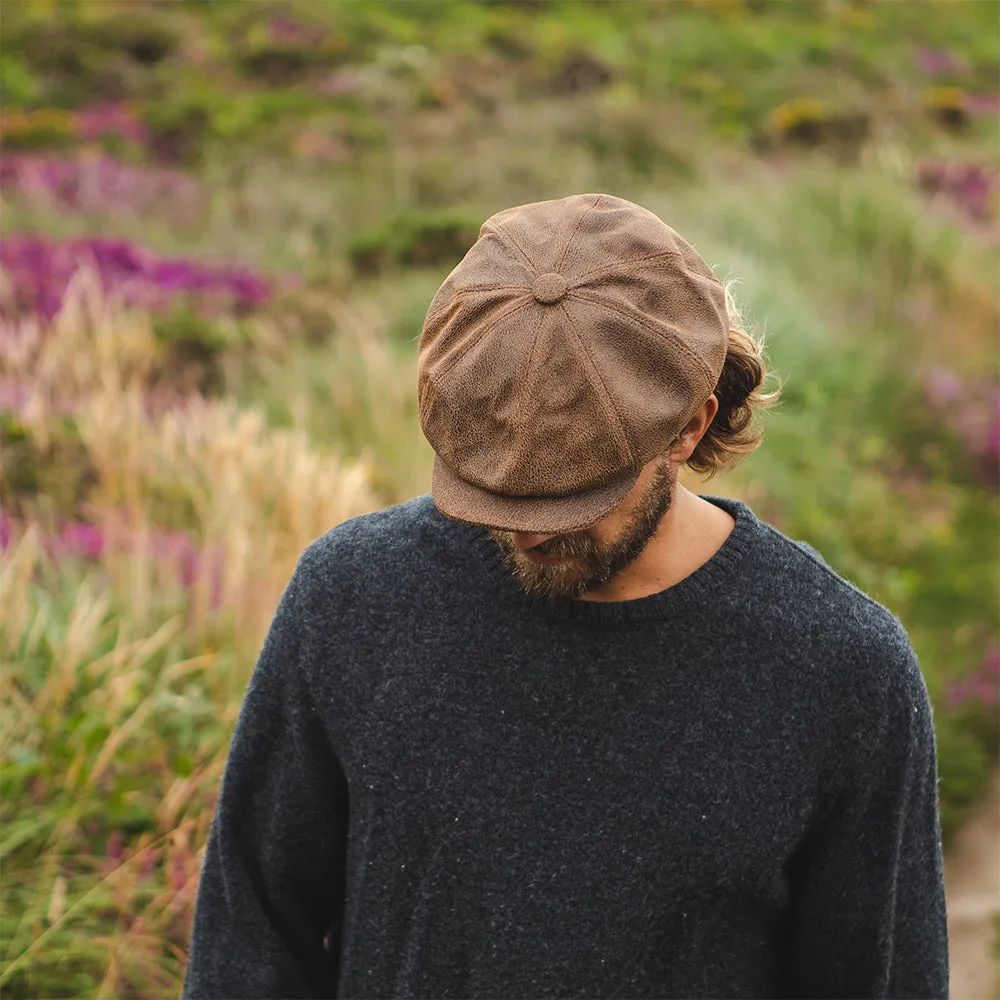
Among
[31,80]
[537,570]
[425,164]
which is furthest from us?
[31,80]

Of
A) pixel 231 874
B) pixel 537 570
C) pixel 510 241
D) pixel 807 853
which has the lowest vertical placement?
pixel 231 874

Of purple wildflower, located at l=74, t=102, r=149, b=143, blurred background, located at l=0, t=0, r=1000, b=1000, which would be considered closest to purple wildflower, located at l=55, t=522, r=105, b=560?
blurred background, located at l=0, t=0, r=1000, b=1000

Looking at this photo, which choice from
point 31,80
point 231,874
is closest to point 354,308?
point 231,874

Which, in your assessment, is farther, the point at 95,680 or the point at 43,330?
the point at 43,330

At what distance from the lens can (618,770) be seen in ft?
4.85

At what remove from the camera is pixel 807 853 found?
1.52 meters

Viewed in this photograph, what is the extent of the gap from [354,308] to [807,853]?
20.9 ft

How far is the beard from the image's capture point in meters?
1.42

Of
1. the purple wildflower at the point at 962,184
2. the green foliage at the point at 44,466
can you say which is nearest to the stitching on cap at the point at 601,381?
the green foliage at the point at 44,466

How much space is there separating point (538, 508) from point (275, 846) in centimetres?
71

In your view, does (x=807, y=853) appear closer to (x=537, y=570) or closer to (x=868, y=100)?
(x=537, y=570)

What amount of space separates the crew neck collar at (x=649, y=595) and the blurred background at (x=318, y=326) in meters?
1.54

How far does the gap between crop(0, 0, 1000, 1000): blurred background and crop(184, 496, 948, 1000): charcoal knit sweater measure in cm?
130

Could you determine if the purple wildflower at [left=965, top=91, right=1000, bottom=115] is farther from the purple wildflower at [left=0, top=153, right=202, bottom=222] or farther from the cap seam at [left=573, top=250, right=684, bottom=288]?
the cap seam at [left=573, top=250, right=684, bottom=288]
